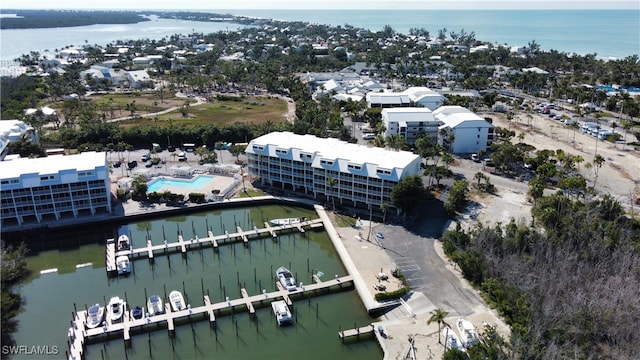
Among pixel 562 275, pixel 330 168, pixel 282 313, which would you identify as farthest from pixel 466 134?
pixel 282 313

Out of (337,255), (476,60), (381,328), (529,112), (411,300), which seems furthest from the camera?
(476,60)

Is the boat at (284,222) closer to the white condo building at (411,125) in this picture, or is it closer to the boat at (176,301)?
the boat at (176,301)

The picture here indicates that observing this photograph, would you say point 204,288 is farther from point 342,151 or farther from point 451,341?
point 342,151

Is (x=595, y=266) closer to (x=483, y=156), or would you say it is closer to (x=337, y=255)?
(x=337, y=255)

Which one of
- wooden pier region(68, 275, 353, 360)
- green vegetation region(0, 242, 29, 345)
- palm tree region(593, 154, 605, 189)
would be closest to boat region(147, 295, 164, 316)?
wooden pier region(68, 275, 353, 360)

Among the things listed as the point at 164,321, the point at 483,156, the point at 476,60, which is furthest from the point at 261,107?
the point at 476,60

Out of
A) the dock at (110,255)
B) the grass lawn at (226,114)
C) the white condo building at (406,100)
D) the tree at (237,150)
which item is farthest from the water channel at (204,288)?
the white condo building at (406,100)
